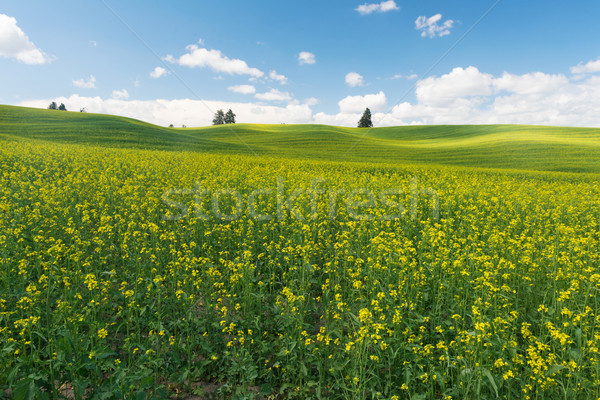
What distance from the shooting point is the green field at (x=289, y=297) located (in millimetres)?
3457

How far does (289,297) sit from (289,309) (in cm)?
26

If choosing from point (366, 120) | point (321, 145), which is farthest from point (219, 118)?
point (321, 145)

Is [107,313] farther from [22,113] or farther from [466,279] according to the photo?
[22,113]

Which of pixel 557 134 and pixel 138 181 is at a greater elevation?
pixel 557 134

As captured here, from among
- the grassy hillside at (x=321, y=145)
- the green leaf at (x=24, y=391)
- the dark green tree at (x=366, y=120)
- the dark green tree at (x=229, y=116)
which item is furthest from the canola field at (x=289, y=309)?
the dark green tree at (x=229, y=116)

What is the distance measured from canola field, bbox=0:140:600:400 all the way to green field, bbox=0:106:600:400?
38mm

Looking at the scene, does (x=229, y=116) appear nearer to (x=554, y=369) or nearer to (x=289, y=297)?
(x=289, y=297)

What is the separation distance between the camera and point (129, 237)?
6.33 meters

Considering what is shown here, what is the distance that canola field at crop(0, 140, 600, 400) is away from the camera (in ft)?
11.2

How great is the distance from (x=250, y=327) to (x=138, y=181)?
9.62 metres

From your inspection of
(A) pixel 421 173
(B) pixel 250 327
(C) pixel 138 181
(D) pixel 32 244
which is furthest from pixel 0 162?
(A) pixel 421 173

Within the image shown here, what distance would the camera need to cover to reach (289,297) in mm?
4141

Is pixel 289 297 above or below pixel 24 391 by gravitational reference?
above

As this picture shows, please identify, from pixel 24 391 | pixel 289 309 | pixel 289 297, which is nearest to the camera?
pixel 24 391
